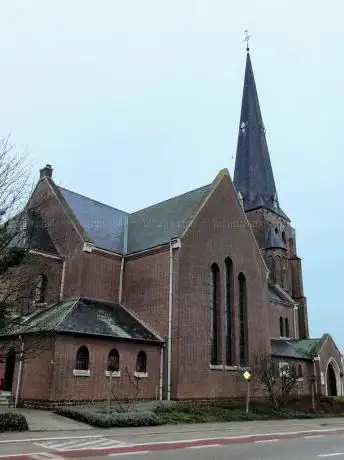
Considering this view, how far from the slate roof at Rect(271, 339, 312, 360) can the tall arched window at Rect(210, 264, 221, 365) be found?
26.6ft

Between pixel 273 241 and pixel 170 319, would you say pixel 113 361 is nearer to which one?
pixel 170 319

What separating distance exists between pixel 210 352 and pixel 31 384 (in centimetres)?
1052

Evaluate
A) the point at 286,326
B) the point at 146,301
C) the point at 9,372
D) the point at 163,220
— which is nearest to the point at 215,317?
the point at 146,301

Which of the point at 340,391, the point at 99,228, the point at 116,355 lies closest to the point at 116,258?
the point at 99,228

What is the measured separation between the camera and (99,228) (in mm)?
31844

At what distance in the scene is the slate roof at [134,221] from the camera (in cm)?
3044

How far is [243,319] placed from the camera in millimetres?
32281

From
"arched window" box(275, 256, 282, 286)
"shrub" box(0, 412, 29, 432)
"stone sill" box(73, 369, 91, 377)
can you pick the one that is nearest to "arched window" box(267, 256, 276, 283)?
"arched window" box(275, 256, 282, 286)

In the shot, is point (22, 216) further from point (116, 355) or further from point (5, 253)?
point (116, 355)

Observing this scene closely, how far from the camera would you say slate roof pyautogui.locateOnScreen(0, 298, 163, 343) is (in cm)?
2356

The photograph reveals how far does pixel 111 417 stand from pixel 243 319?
1571 centimetres

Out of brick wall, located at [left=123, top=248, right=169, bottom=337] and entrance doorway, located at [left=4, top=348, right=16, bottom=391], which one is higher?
brick wall, located at [left=123, top=248, right=169, bottom=337]

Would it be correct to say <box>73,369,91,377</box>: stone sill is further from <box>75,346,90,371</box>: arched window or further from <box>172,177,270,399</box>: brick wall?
<box>172,177,270,399</box>: brick wall

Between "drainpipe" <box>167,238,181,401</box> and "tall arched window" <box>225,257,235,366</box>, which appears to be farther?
"tall arched window" <box>225,257,235,366</box>
